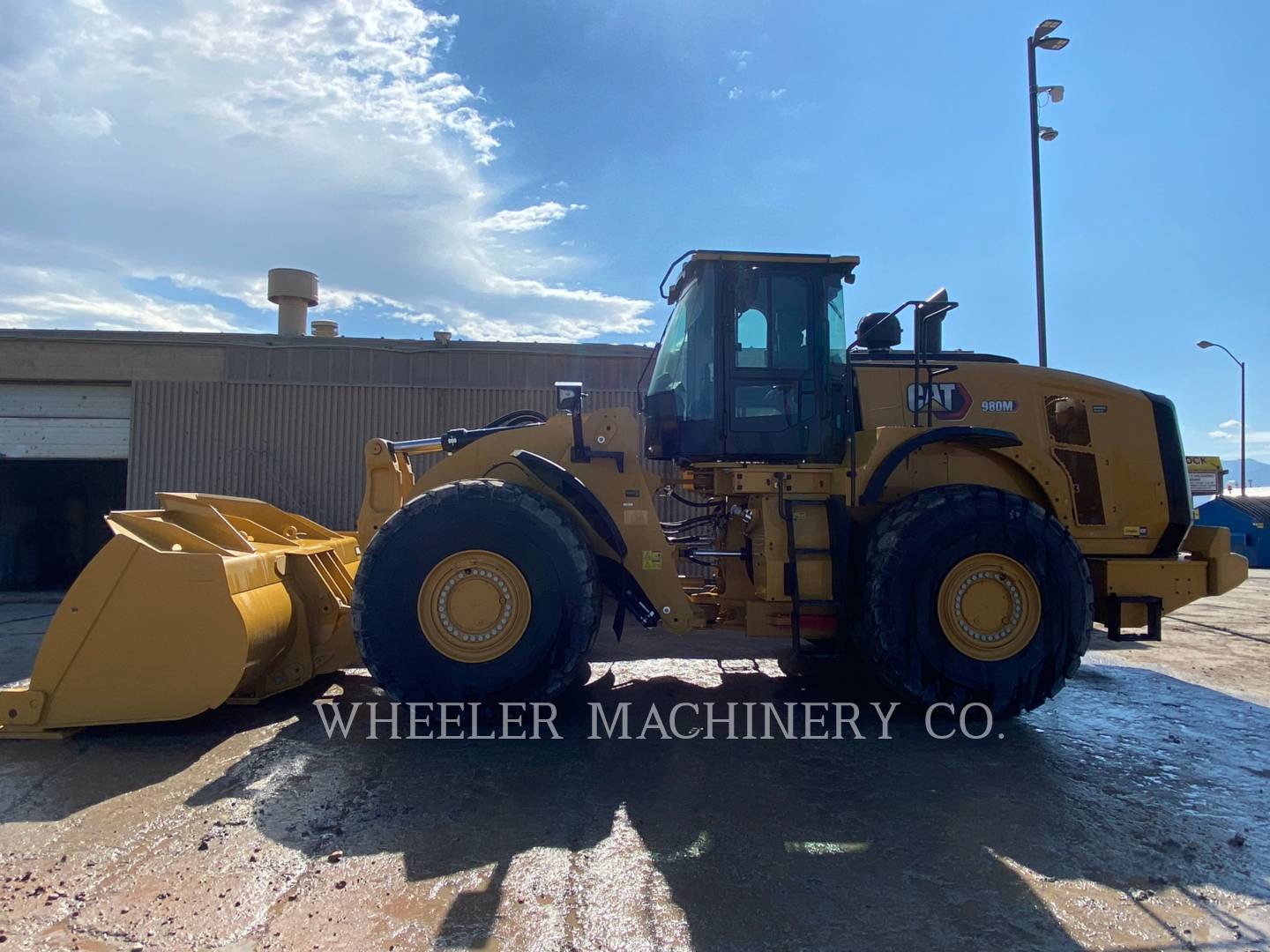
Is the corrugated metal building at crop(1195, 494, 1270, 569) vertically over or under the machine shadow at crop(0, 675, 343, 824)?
over

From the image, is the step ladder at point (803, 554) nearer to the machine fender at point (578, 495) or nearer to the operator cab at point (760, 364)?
the operator cab at point (760, 364)

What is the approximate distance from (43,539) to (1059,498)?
1678 cm

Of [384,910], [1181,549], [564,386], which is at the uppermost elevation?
[564,386]

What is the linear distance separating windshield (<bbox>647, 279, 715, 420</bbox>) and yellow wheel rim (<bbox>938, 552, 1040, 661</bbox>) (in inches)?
73.5

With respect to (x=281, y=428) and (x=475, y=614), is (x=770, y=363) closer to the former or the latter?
(x=475, y=614)

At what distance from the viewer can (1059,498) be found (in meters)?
5.49

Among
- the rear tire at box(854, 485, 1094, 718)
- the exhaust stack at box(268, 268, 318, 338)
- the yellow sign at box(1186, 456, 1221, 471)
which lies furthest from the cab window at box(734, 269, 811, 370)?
the yellow sign at box(1186, 456, 1221, 471)

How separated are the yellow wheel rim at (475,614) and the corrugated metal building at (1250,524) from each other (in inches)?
889

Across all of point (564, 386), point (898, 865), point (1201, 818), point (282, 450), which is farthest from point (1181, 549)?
point (282, 450)

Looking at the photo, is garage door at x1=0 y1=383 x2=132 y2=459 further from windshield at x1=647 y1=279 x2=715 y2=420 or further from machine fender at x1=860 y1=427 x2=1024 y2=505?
machine fender at x1=860 y1=427 x2=1024 y2=505

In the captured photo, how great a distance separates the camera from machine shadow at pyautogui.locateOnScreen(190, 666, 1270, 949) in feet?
9.71

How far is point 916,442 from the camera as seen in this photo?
5188 mm

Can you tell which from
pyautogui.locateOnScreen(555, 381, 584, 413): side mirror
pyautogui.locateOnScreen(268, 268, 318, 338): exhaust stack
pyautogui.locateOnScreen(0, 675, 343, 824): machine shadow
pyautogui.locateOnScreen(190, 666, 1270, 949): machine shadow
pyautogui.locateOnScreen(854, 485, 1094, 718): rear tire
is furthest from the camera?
pyautogui.locateOnScreen(268, 268, 318, 338): exhaust stack

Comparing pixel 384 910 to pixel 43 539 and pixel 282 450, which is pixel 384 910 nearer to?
pixel 282 450
